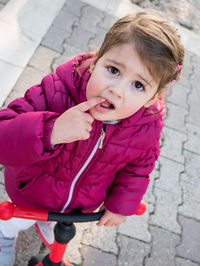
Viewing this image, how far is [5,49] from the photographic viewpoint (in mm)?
2932

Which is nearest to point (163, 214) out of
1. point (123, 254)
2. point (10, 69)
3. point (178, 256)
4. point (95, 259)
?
point (178, 256)

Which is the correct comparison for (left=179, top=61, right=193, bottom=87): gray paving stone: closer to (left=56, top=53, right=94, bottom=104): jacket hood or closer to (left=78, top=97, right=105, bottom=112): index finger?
(left=56, top=53, right=94, bottom=104): jacket hood

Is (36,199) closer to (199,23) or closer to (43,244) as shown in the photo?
(43,244)

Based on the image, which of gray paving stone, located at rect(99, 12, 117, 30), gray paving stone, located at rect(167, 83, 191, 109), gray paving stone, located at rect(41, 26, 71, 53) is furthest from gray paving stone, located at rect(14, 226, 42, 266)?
gray paving stone, located at rect(99, 12, 117, 30)

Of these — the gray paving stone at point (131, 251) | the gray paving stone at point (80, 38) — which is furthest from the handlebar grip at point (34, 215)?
the gray paving stone at point (80, 38)

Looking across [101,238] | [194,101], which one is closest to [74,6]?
Result: [194,101]

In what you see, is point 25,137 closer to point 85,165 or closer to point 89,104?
point 89,104

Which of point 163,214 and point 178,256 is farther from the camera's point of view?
point 163,214

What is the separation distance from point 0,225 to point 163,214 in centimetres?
111

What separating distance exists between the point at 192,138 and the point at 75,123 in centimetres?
204

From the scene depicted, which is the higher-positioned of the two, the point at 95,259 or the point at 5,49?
the point at 5,49

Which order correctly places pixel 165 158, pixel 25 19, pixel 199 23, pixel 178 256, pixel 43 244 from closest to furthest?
pixel 43 244 < pixel 178 256 < pixel 165 158 < pixel 25 19 < pixel 199 23

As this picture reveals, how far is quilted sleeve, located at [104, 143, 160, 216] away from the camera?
152 centimetres

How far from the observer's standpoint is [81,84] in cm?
138
